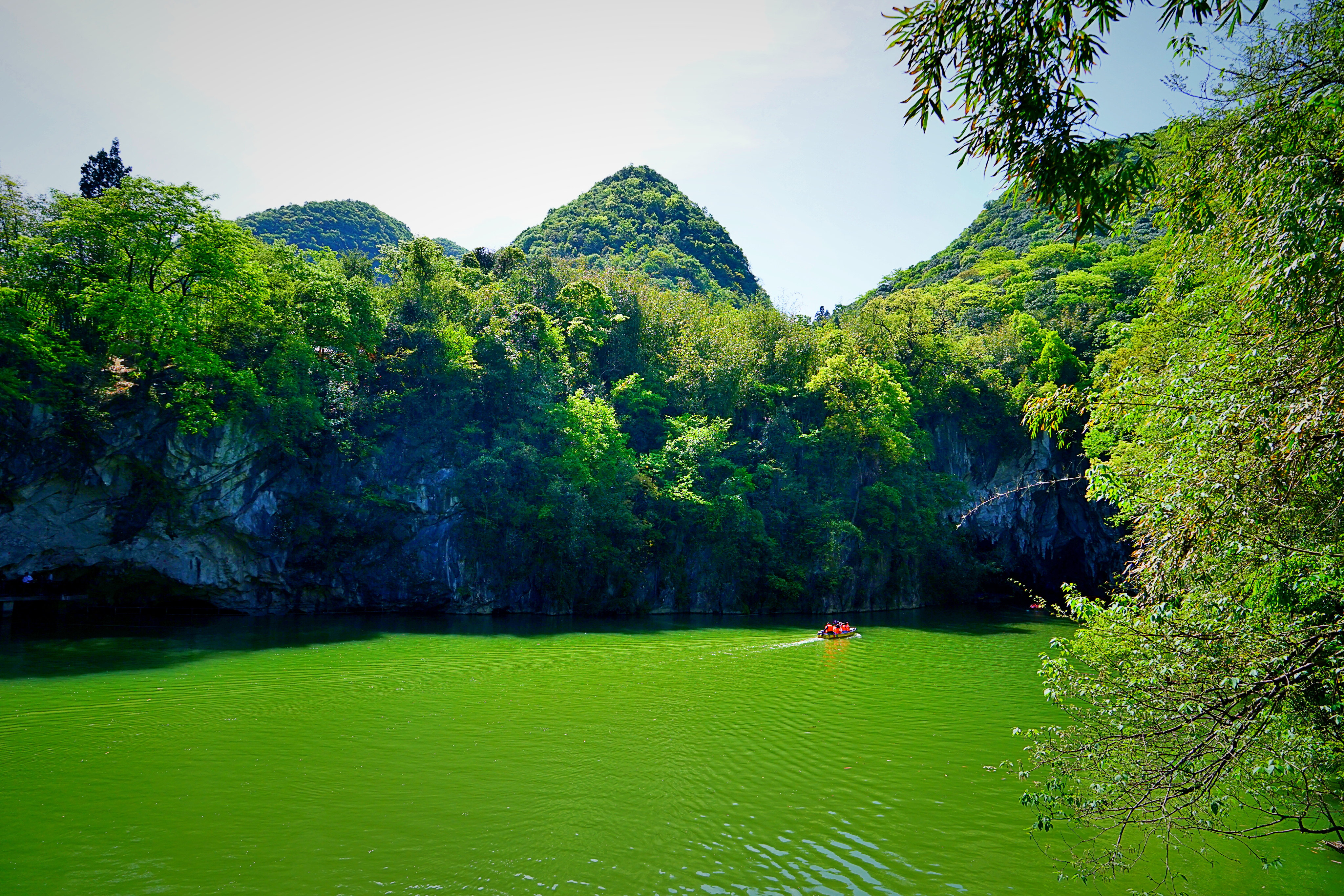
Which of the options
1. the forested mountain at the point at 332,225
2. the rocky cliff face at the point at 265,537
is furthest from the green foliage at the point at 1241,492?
the forested mountain at the point at 332,225

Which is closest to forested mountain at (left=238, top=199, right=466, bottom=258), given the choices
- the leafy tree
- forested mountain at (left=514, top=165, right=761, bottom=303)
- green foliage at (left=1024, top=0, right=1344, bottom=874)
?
forested mountain at (left=514, top=165, right=761, bottom=303)

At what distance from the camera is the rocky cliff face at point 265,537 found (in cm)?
2284

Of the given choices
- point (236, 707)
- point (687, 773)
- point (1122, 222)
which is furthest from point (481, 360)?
point (1122, 222)

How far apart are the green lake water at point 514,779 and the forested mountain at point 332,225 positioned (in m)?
56.6

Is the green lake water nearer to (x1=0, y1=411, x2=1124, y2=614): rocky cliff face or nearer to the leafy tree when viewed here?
(x1=0, y1=411, x2=1124, y2=614): rocky cliff face

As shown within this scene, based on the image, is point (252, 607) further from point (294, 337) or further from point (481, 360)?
point (481, 360)

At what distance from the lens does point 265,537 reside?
2636cm

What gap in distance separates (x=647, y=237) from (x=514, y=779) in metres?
65.5

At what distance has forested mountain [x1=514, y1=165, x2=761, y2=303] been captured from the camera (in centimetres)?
6569

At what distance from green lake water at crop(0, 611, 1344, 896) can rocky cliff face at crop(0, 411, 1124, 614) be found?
473cm

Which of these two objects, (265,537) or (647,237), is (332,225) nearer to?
(647,237)

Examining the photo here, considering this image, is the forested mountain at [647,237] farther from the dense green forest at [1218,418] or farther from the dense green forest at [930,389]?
the dense green forest at [1218,418]

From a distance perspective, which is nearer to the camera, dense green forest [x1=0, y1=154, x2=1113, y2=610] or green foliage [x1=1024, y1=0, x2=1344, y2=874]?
green foliage [x1=1024, y1=0, x2=1344, y2=874]

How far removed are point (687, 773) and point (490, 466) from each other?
20.0m
